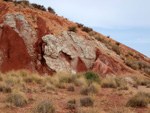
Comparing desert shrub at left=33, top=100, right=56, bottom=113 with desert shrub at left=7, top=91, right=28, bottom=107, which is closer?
desert shrub at left=33, top=100, right=56, bottom=113

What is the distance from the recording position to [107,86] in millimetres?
12680

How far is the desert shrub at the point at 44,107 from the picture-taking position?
5.05m

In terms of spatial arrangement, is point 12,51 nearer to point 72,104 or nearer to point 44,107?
point 72,104

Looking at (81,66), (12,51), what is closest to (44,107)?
(12,51)

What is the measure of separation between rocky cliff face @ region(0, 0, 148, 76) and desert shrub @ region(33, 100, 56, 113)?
1147 centimetres

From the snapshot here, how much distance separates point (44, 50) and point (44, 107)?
42.3ft

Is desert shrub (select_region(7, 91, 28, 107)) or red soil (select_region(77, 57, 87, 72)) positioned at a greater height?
red soil (select_region(77, 57, 87, 72))

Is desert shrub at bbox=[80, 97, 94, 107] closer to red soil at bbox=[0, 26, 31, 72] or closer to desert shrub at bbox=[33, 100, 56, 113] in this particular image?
desert shrub at bbox=[33, 100, 56, 113]

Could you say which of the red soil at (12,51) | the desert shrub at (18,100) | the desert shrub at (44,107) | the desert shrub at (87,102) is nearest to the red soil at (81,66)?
the red soil at (12,51)

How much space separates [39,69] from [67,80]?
4.45 meters

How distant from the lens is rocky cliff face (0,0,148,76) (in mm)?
17031

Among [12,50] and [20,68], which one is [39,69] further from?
[12,50]

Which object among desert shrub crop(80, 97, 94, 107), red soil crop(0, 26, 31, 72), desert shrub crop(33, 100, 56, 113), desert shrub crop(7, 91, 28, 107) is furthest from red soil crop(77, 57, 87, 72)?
desert shrub crop(33, 100, 56, 113)

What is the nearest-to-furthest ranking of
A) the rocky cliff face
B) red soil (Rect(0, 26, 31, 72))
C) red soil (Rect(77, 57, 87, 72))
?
red soil (Rect(0, 26, 31, 72)), the rocky cliff face, red soil (Rect(77, 57, 87, 72))
